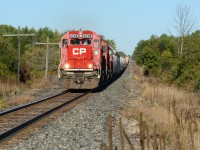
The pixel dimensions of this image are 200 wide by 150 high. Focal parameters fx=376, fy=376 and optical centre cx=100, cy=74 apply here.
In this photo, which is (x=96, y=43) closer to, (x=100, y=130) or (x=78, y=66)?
(x=78, y=66)

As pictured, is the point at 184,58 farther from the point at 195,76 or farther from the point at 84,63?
the point at 84,63

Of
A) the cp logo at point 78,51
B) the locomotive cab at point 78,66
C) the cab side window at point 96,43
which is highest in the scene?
the cab side window at point 96,43

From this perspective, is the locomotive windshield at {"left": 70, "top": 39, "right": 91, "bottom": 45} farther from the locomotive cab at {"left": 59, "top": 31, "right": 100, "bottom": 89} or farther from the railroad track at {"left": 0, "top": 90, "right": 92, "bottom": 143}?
the railroad track at {"left": 0, "top": 90, "right": 92, "bottom": 143}

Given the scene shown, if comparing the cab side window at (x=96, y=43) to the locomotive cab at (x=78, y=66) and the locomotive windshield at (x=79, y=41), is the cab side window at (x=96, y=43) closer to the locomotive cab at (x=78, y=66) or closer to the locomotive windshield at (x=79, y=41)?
the locomotive cab at (x=78, y=66)

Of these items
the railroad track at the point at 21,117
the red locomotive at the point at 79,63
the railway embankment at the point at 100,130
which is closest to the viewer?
the railway embankment at the point at 100,130

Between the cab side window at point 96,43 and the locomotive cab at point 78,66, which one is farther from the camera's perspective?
the cab side window at point 96,43

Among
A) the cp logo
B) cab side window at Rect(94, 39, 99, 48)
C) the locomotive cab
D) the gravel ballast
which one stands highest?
cab side window at Rect(94, 39, 99, 48)

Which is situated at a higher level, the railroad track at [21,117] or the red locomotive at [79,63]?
the red locomotive at [79,63]

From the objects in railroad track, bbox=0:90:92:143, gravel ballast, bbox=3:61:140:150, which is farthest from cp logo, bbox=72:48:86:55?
gravel ballast, bbox=3:61:140:150

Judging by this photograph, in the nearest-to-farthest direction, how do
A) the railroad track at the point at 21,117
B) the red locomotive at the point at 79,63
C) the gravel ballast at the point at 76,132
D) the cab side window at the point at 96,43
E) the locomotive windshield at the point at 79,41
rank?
the gravel ballast at the point at 76,132 → the railroad track at the point at 21,117 → the red locomotive at the point at 79,63 → the cab side window at the point at 96,43 → the locomotive windshield at the point at 79,41

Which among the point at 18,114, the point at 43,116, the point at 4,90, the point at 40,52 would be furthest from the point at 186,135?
the point at 40,52

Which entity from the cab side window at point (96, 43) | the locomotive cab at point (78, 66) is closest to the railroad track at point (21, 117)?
the locomotive cab at point (78, 66)

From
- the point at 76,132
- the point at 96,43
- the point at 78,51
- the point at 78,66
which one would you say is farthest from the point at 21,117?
the point at 96,43

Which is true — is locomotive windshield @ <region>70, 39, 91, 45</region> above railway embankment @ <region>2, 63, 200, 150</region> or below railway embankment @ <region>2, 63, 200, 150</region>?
above
